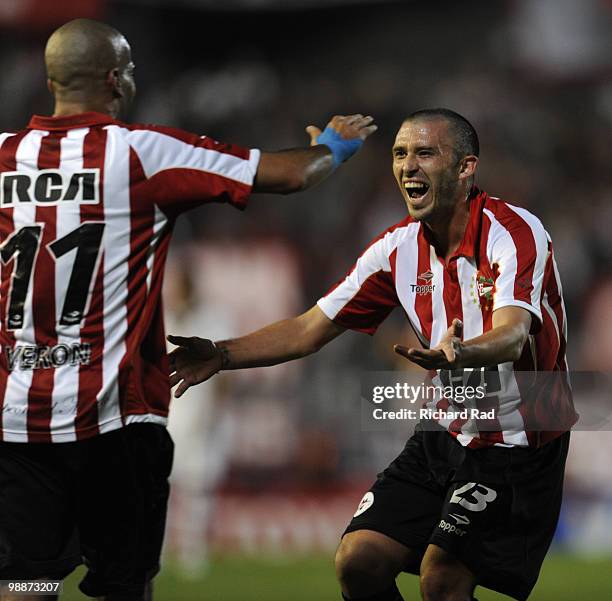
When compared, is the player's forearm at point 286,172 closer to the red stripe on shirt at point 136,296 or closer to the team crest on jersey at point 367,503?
the red stripe on shirt at point 136,296

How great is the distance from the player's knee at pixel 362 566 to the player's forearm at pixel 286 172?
125 cm

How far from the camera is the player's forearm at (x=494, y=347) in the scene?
3342mm

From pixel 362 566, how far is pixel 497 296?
1033mm

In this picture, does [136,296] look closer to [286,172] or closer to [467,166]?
[286,172]

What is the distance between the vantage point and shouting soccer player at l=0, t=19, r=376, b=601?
3.49 m

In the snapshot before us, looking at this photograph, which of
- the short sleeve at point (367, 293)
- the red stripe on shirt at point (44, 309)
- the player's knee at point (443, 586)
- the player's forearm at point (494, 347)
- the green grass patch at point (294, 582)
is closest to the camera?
the player's forearm at point (494, 347)

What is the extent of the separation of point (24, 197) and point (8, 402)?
652 mm

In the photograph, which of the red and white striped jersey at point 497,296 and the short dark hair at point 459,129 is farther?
the short dark hair at point 459,129

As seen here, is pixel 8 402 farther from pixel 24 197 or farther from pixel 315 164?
pixel 315 164

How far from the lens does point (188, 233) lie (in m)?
11.2

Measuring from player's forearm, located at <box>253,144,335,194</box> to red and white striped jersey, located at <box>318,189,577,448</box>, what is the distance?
0.60 metres

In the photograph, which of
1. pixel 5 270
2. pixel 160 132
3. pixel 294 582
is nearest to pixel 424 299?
pixel 160 132

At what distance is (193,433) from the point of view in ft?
28.6

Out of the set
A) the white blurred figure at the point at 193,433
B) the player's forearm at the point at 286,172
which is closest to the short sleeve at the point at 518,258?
the player's forearm at the point at 286,172
